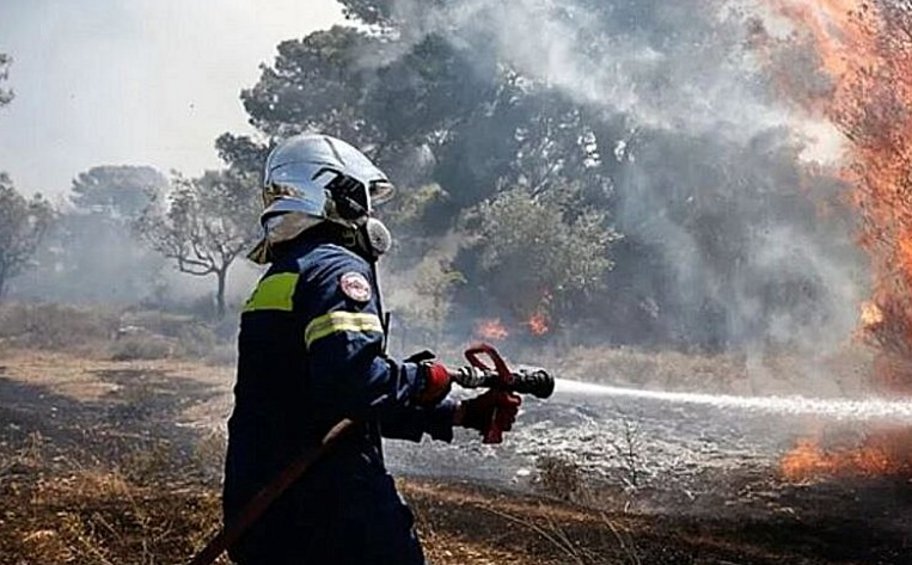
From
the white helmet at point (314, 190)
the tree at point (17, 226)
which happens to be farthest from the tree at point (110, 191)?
the white helmet at point (314, 190)

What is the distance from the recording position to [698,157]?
30625 millimetres

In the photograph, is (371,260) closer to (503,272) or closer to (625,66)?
(503,272)

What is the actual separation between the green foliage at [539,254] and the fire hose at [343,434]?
25188 mm

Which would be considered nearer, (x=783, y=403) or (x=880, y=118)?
(x=880, y=118)

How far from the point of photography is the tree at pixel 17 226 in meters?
44.6

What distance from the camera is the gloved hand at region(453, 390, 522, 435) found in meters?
3.21

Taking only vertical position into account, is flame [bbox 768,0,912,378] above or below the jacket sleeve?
above

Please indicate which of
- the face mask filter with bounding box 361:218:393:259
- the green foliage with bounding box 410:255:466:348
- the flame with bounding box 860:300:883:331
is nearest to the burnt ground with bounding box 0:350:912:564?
the face mask filter with bounding box 361:218:393:259

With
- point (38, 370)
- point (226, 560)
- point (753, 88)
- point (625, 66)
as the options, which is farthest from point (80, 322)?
point (226, 560)

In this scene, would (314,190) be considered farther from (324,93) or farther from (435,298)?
(324,93)

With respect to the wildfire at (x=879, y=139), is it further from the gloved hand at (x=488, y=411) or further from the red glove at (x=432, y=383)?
the red glove at (x=432, y=383)

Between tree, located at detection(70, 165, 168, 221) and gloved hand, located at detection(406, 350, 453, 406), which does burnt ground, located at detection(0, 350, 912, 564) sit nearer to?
gloved hand, located at detection(406, 350, 453, 406)

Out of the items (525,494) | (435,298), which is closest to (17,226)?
(435,298)

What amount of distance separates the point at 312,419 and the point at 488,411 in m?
0.63
